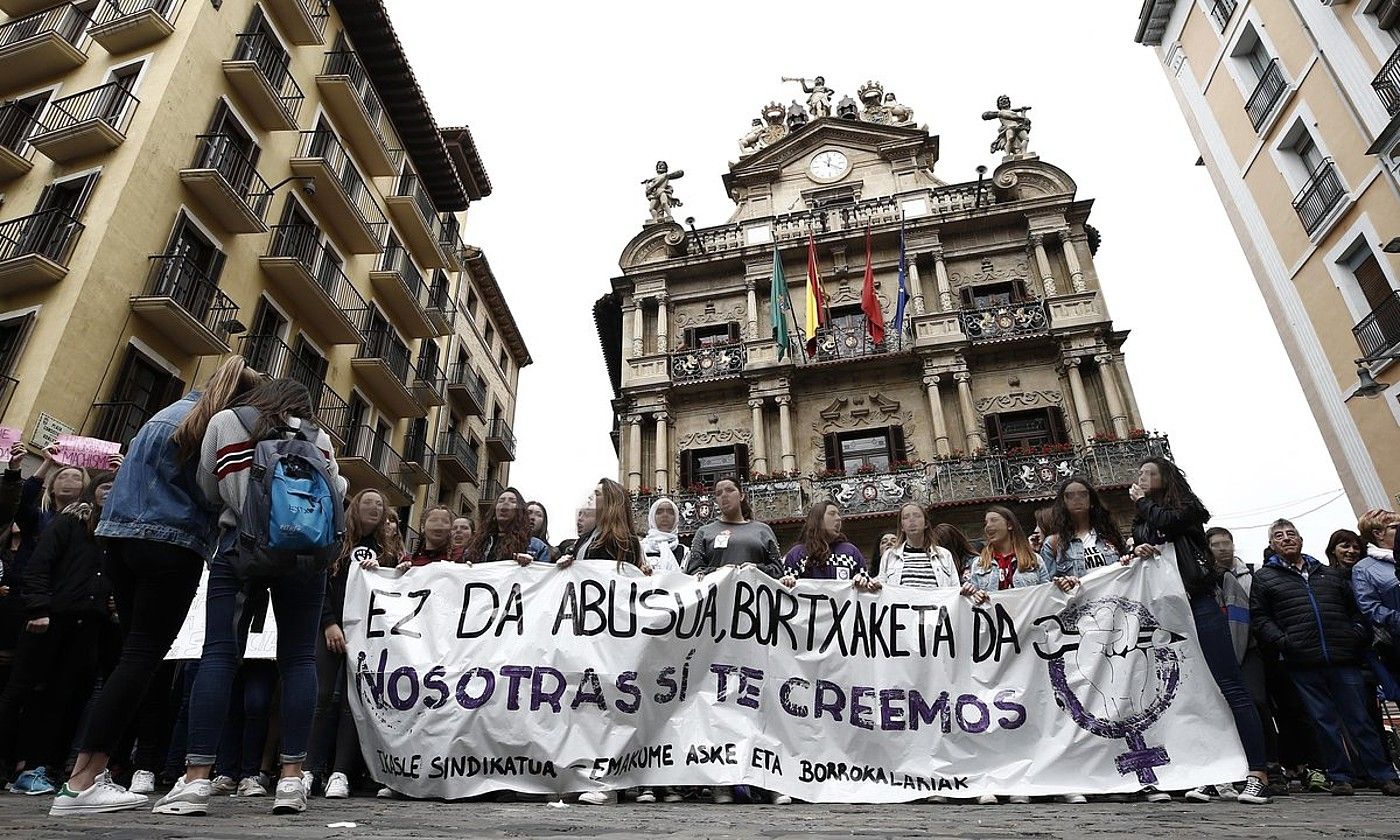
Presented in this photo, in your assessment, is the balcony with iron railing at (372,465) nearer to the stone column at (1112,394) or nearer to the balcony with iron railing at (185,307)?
the balcony with iron railing at (185,307)

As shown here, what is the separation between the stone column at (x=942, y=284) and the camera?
65.0 ft

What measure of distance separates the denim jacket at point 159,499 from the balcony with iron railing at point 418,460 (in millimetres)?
18748

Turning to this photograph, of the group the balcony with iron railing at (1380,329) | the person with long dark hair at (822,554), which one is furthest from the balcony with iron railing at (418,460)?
the balcony with iron railing at (1380,329)

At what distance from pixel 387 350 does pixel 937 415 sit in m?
14.8

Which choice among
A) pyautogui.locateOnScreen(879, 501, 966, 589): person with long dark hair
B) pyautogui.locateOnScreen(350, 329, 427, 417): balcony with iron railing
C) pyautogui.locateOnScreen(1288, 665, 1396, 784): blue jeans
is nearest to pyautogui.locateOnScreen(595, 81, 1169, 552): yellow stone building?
pyautogui.locateOnScreen(350, 329, 427, 417): balcony with iron railing

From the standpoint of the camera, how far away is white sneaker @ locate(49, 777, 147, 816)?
286cm

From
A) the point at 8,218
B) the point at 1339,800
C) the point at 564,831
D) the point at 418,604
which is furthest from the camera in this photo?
the point at 8,218

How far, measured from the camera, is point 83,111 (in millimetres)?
14203

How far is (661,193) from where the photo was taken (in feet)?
79.4

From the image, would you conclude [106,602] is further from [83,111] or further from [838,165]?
[838,165]

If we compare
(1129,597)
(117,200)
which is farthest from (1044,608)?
(117,200)

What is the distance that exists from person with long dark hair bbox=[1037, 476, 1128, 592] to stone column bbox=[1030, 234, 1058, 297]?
48.6 feet

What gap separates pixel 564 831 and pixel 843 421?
1726 centimetres

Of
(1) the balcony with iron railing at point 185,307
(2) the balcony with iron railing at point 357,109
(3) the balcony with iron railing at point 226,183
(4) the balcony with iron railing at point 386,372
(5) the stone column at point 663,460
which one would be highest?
(2) the balcony with iron railing at point 357,109
